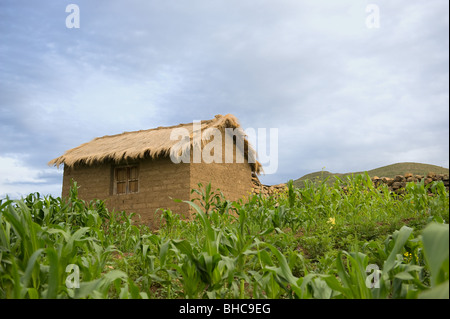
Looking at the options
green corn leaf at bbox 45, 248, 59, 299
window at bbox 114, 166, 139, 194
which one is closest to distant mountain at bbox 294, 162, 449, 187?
window at bbox 114, 166, 139, 194

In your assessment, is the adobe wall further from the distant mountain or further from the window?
the distant mountain

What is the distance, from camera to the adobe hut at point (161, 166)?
983cm

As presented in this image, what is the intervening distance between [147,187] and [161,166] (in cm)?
69

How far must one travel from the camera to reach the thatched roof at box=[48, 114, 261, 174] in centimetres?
1021

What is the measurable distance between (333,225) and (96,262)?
3077 mm

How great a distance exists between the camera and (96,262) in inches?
116

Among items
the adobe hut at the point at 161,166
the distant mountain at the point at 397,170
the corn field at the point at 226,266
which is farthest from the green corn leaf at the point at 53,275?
the distant mountain at the point at 397,170

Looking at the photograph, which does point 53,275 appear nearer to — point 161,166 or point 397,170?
point 161,166

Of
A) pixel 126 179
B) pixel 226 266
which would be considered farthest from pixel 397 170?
pixel 226 266

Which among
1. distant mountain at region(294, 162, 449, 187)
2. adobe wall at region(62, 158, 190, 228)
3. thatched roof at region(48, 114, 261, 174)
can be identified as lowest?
adobe wall at region(62, 158, 190, 228)

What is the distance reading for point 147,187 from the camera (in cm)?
1024

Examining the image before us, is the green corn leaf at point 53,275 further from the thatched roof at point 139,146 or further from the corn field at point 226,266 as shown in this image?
the thatched roof at point 139,146
